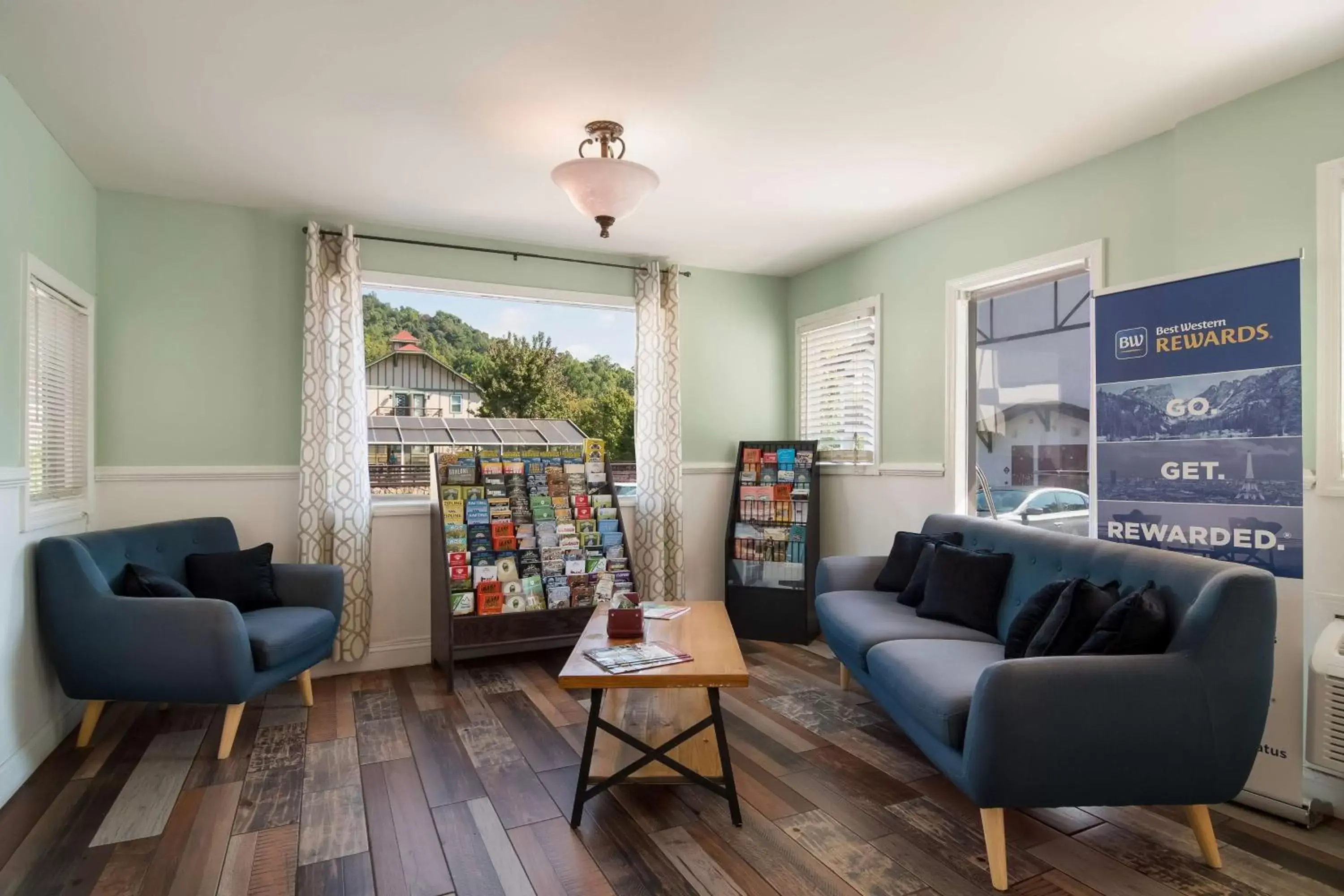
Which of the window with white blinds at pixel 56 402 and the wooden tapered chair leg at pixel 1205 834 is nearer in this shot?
the wooden tapered chair leg at pixel 1205 834

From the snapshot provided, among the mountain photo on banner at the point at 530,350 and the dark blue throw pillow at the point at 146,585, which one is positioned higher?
the mountain photo on banner at the point at 530,350

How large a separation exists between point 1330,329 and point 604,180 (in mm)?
2687

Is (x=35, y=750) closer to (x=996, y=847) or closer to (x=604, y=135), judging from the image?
(x=604, y=135)

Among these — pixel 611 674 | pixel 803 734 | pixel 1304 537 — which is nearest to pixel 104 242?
pixel 611 674

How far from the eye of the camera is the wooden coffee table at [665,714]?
2504 mm

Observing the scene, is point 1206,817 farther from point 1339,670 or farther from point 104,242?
point 104,242

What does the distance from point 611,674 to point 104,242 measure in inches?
143

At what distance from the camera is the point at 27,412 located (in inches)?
118

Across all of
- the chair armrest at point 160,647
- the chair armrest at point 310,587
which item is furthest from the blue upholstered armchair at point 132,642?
the chair armrest at point 310,587

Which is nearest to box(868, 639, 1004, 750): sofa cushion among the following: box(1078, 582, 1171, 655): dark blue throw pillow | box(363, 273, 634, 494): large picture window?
box(1078, 582, 1171, 655): dark blue throw pillow

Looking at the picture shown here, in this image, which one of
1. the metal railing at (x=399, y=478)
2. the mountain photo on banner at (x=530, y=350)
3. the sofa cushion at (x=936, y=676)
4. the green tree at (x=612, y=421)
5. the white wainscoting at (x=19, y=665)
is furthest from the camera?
the green tree at (x=612, y=421)

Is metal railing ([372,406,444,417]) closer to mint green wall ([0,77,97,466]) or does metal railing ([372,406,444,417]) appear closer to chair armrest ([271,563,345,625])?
chair armrest ([271,563,345,625])

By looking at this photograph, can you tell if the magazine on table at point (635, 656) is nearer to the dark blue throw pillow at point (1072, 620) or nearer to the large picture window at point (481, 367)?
the dark blue throw pillow at point (1072, 620)

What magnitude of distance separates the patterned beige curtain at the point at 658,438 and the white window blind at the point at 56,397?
122 inches
